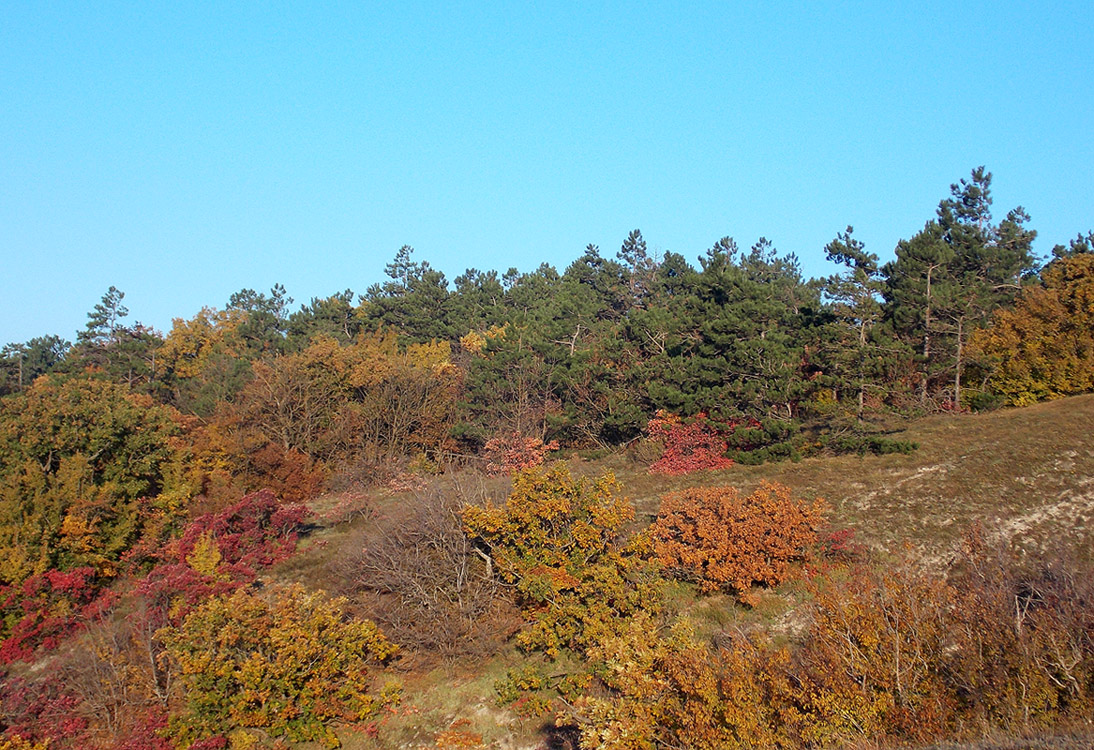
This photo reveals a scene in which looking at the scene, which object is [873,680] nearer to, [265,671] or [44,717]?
[265,671]

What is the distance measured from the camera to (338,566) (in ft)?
77.5

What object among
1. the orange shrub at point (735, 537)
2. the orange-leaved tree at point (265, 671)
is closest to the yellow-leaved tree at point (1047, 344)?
the orange shrub at point (735, 537)

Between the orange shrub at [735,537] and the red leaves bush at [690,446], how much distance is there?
12571 mm

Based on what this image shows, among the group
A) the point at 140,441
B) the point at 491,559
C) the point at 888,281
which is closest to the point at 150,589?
the point at 491,559

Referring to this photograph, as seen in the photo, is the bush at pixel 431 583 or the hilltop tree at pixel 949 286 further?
the hilltop tree at pixel 949 286

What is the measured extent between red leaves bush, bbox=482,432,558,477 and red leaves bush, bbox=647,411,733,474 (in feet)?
21.2

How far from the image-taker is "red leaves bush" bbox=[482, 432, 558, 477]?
39125 millimetres

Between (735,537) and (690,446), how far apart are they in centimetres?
1466

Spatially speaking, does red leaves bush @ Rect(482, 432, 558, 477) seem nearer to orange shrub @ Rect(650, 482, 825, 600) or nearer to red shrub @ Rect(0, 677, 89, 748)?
orange shrub @ Rect(650, 482, 825, 600)

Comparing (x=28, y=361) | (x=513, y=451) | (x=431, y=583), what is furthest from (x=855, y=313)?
(x=28, y=361)

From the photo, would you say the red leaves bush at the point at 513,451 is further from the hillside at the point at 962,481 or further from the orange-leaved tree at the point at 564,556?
the orange-leaved tree at the point at 564,556

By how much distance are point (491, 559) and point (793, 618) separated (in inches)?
327

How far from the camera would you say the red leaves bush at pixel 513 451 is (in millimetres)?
39125

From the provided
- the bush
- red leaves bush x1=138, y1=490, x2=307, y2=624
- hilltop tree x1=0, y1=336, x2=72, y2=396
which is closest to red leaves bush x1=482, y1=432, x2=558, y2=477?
red leaves bush x1=138, y1=490, x2=307, y2=624
